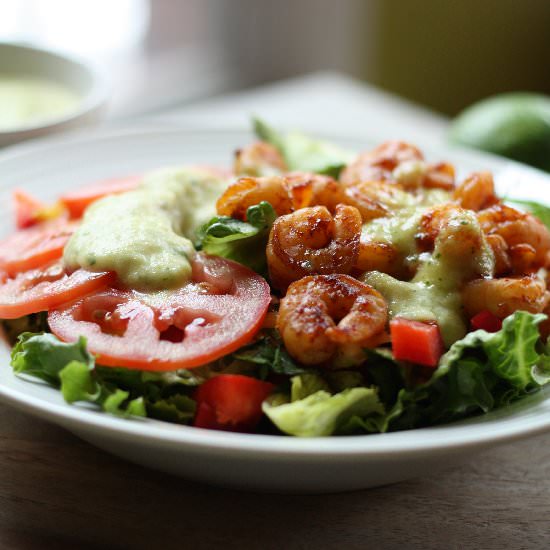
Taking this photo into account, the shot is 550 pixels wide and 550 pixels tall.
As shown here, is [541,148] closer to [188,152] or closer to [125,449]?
[188,152]

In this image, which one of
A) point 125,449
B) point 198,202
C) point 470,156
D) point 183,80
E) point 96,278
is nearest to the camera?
point 125,449

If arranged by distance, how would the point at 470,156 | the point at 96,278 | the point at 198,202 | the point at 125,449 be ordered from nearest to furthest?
the point at 125,449 → the point at 96,278 → the point at 198,202 → the point at 470,156

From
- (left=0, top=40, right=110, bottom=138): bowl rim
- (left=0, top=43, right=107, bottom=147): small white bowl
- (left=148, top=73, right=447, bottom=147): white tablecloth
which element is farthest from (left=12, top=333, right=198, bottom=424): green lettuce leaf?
(left=148, top=73, right=447, bottom=147): white tablecloth

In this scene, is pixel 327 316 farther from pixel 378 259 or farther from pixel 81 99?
pixel 81 99

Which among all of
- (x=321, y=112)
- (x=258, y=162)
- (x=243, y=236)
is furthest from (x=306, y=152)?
(x=321, y=112)

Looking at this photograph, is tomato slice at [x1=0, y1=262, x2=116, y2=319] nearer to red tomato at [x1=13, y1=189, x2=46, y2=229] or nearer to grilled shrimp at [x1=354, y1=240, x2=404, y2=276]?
red tomato at [x1=13, y1=189, x2=46, y2=229]

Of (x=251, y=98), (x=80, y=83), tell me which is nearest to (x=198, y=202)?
(x=80, y=83)

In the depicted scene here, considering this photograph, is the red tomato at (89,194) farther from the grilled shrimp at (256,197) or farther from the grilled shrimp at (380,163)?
the grilled shrimp at (380,163)
